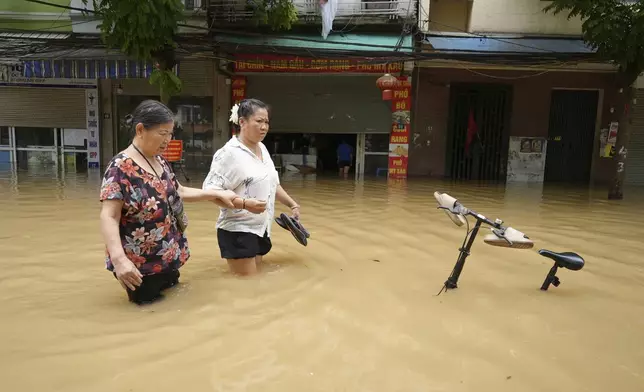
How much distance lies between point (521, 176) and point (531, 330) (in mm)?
11155

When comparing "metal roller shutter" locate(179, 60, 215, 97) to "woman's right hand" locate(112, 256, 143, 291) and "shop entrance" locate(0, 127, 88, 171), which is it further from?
"woman's right hand" locate(112, 256, 143, 291)

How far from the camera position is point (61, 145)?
14.3 meters

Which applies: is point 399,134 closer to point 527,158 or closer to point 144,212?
point 527,158

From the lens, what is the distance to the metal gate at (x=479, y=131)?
13.3 metres

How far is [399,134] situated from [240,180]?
992cm

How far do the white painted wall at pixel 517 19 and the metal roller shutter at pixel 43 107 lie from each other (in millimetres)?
11590

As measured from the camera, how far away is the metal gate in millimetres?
13258

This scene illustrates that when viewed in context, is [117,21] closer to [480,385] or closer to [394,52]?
[394,52]

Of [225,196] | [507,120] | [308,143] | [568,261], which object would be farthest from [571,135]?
[225,196]

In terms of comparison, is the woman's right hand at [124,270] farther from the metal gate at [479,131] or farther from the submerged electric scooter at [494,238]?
the metal gate at [479,131]

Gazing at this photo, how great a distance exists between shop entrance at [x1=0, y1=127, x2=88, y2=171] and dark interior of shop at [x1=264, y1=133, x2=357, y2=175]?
581 cm

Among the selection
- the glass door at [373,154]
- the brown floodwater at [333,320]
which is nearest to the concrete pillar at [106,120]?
the glass door at [373,154]

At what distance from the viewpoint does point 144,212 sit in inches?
107

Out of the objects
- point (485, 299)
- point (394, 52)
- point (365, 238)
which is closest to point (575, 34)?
point (394, 52)
